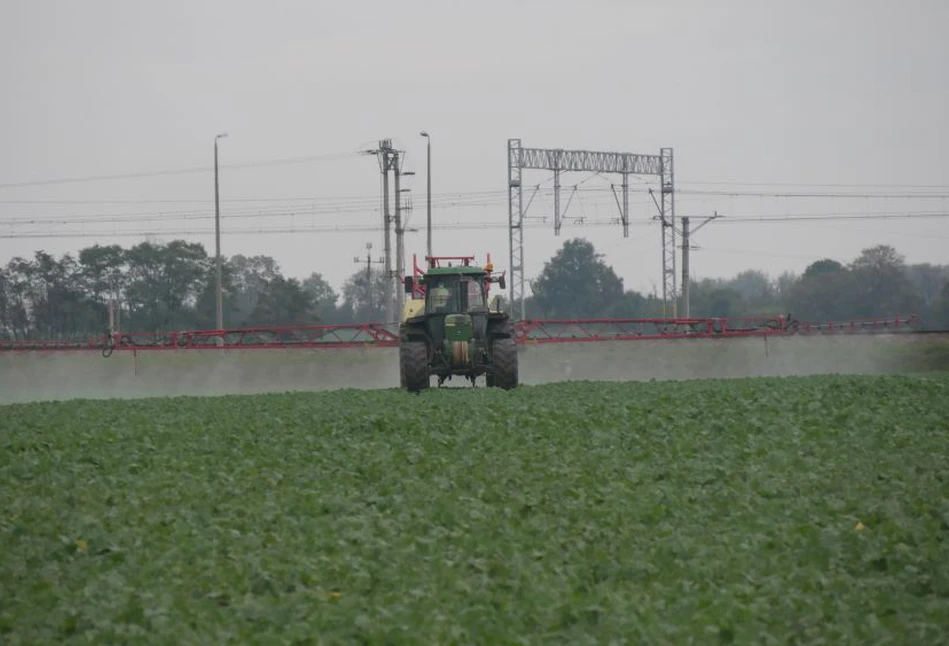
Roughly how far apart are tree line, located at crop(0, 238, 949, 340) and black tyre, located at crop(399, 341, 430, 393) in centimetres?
5466

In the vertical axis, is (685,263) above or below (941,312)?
above

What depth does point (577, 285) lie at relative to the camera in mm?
122375

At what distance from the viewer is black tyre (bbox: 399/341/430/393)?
1399 inches

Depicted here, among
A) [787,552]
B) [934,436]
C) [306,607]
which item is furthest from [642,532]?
[934,436]

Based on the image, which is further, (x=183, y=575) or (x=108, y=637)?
(x=183, y=575)

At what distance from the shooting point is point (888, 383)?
3331cm

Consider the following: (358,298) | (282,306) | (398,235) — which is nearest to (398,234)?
(398,235)

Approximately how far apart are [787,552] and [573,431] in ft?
33.9

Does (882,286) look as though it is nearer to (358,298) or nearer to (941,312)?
(941,312)

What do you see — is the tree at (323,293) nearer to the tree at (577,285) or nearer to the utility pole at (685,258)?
the tree at (577,285)

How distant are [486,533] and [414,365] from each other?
23348mm

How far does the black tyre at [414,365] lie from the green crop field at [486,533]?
41.1 feet

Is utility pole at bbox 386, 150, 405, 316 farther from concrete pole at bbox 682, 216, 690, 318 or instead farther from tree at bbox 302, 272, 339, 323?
tree at bbox 302, 272, 339, 323

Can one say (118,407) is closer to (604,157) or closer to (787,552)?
(787,552)
